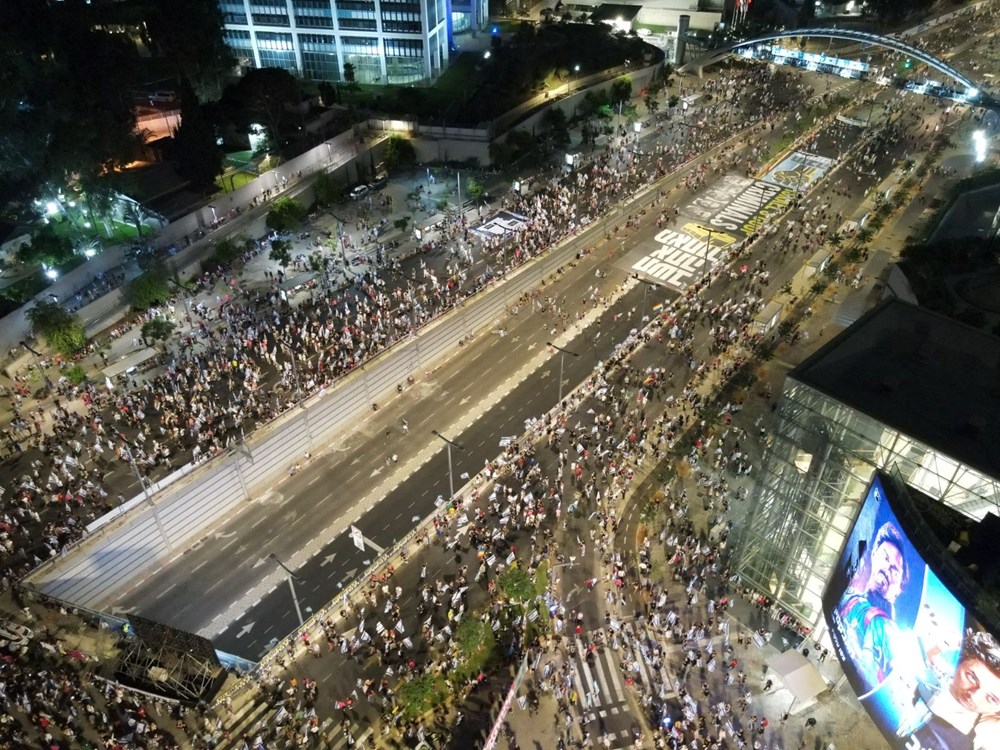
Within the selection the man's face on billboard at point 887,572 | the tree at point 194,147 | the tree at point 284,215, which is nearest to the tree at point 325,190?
the tree at point 284,215

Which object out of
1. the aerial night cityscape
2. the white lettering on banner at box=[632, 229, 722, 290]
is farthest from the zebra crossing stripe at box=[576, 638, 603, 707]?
the white lettering on banner at box=[632, 229, 722, 290]

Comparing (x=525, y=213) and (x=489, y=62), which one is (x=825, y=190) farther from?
(x=489, y=62)

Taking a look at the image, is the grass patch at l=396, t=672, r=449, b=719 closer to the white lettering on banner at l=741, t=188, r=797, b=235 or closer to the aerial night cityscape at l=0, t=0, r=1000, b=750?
the aerial night cityscape at l=0, t=0, r=1000, b=750

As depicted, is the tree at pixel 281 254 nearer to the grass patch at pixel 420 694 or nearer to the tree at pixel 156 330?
the tree at pixel 156 330

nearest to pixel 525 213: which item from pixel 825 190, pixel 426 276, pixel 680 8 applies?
pixel 426 276

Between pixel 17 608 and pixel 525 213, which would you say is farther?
pixel 525 213

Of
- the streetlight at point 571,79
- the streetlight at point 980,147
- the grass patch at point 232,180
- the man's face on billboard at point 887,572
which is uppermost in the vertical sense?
the man's face on billboard at point 887,572
